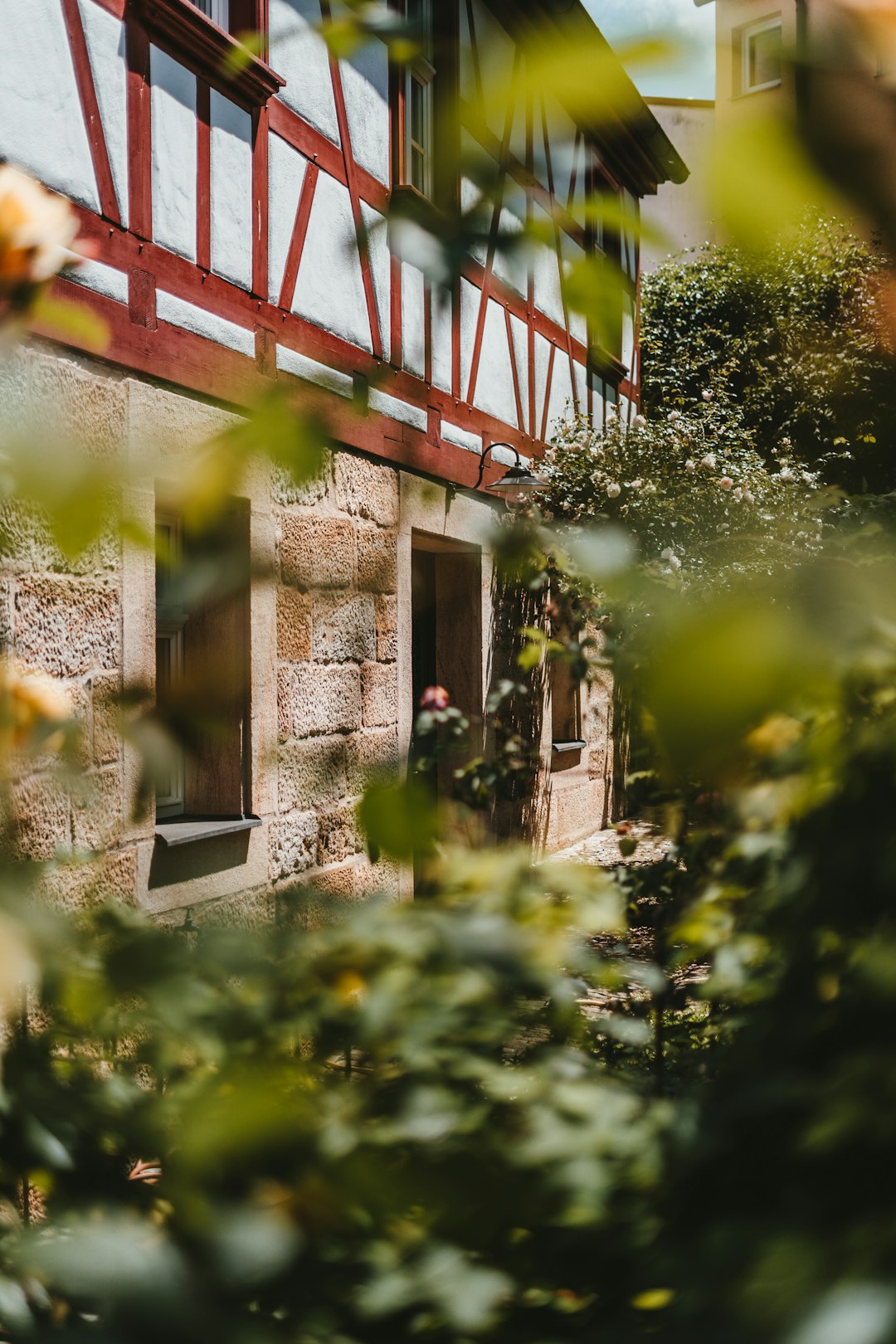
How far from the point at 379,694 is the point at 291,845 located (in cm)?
114

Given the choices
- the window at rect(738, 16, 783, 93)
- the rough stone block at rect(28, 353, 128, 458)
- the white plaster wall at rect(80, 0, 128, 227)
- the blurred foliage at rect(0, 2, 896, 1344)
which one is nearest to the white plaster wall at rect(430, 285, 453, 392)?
the white plaster wall at rect(80, 0, 128, 227)

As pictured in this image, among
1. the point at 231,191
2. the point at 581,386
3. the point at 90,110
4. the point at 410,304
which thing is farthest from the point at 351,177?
the point at 581,386

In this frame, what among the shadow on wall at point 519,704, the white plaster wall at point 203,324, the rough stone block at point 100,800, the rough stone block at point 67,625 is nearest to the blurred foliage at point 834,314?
the rough stone block at point 100,800

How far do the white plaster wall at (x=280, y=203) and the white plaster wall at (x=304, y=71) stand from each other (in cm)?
22

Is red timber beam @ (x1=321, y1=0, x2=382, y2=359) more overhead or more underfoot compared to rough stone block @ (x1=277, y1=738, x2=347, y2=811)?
more overhead

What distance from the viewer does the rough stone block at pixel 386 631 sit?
5723 mm

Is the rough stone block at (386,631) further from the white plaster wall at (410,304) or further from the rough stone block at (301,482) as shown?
the rough stone block at (301,482)

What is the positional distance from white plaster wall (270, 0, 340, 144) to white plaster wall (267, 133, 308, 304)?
0.71ft

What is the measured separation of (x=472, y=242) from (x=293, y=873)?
4348 mm

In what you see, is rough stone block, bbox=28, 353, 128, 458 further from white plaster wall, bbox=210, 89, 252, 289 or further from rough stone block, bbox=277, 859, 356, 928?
rough stone block, bbox=277, 859, 356, 928

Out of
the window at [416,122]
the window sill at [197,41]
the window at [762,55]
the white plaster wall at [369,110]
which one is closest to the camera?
the window at [762,55]

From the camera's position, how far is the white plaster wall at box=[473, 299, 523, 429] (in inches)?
276

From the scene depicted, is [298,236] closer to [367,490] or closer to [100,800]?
[367,490]

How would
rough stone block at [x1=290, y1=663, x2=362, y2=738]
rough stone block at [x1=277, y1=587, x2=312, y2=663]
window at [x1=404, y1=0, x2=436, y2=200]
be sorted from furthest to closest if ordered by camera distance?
window at [x1=404, y1=0, x2=436, y2=200] → rough stone block at [x1=290, y1=663, x2=362, y2=738] → rough stone block at [x1=277, y1=587, x2=312, y2=663]
